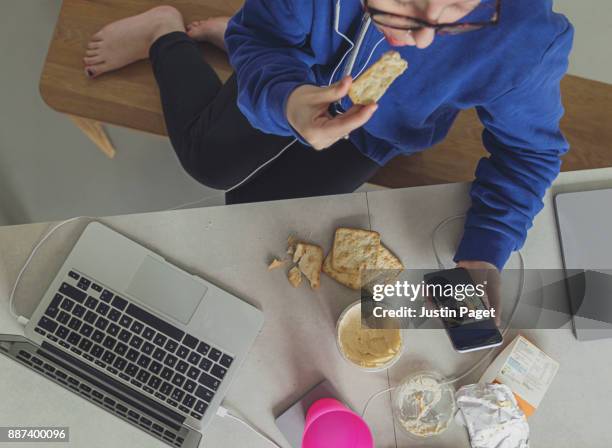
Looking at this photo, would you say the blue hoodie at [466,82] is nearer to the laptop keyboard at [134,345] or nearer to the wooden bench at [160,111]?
the wooden bench at [160,111]

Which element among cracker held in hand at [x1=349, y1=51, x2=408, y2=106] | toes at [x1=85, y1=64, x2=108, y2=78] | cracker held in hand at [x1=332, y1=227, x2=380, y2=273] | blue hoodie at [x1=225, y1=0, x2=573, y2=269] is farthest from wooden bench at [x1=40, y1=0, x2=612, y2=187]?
cracker held in hand at [x1=349, y1=51, x2=408, y2=106]

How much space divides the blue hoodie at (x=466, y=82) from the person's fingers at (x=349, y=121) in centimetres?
13

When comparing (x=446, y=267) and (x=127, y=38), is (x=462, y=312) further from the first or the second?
(x=127, y=38)

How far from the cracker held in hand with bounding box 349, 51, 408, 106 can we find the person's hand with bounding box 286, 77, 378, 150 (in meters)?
0.06

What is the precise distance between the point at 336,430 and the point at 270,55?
58cm

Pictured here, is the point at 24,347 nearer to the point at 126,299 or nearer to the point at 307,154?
the point at 126,299

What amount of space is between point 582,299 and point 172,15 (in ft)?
3.45

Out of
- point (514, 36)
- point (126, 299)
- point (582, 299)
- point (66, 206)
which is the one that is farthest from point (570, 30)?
point (66, 206)

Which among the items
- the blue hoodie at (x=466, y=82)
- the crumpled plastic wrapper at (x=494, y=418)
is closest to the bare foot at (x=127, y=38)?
the blue hoodie at (x=466, y=82)

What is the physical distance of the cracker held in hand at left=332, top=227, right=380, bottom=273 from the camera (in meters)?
0.84

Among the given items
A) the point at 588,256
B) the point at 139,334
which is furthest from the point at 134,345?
the point at 588,256

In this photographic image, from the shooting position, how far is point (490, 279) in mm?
864

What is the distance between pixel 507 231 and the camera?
2.80ft

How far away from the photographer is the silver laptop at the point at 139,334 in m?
0.81
